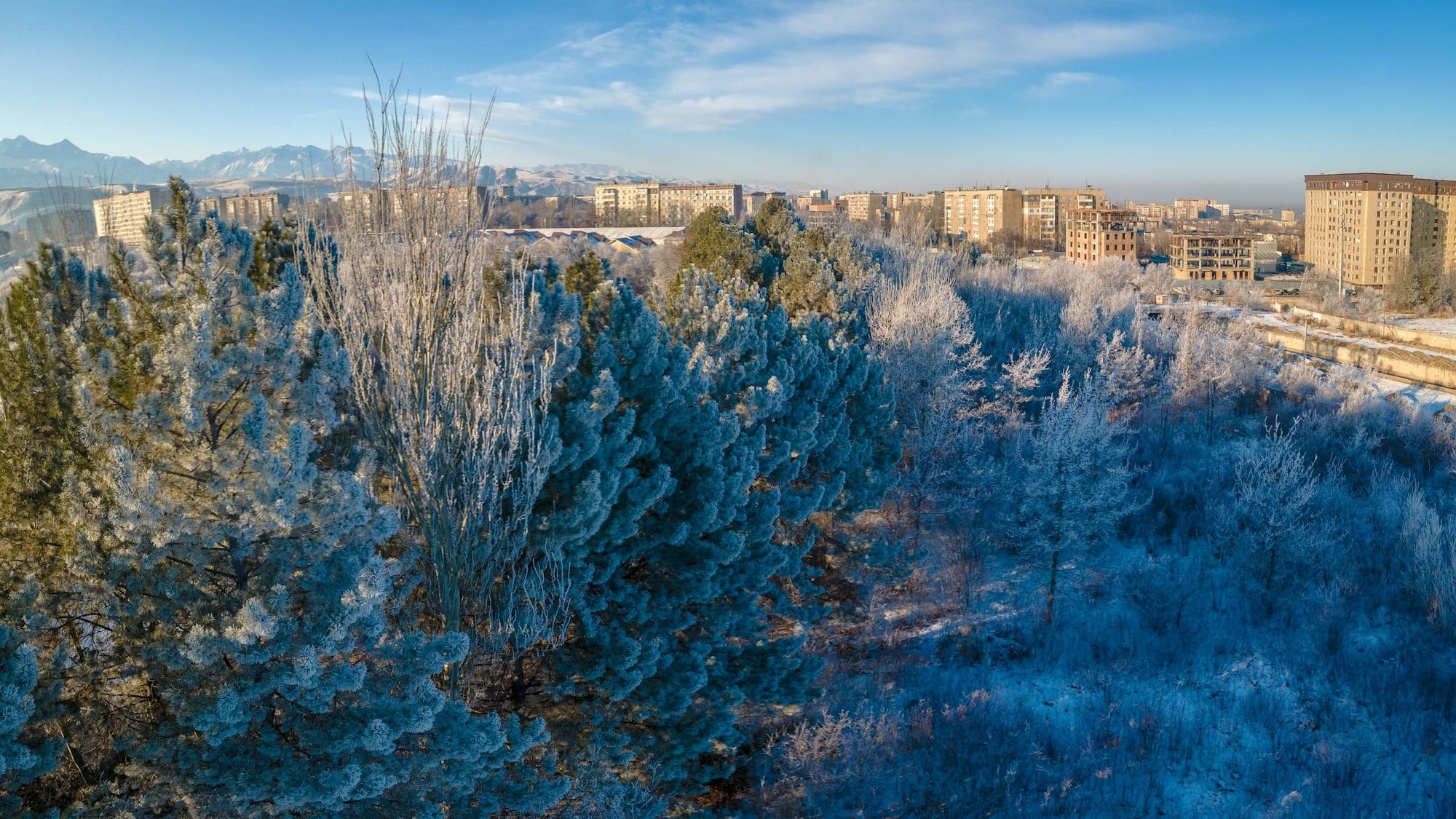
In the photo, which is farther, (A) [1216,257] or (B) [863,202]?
(B) [863,202]

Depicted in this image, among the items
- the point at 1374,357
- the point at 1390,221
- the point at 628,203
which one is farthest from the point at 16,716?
the point at 628,203

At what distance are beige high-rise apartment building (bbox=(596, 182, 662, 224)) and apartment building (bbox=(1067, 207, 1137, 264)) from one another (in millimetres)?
41065

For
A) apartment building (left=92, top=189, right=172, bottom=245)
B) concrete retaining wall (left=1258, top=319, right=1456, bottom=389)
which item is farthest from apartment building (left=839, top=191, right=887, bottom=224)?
→ apartment building (left=92, top=189, right=172, bottom=245)

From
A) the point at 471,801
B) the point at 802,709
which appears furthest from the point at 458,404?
the point at 802,709

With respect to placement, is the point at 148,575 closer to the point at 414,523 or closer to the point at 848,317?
the point at 414,523

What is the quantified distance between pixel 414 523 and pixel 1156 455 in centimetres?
2222

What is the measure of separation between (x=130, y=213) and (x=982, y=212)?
319 feet

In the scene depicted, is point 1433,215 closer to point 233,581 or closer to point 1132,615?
point 1132,615

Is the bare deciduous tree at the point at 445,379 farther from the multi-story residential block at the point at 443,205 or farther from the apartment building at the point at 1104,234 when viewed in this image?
the apartment building at the point at 1104,234

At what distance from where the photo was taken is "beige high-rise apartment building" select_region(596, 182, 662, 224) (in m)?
86.9

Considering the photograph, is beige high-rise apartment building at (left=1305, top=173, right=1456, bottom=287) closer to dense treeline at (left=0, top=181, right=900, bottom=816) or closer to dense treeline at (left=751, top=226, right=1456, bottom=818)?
dense treeline at (left=751, top=226, right=1456, bottom=818)

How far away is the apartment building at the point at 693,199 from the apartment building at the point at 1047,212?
35042 millimetres

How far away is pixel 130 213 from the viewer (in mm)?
11562

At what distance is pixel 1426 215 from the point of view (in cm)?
7631
